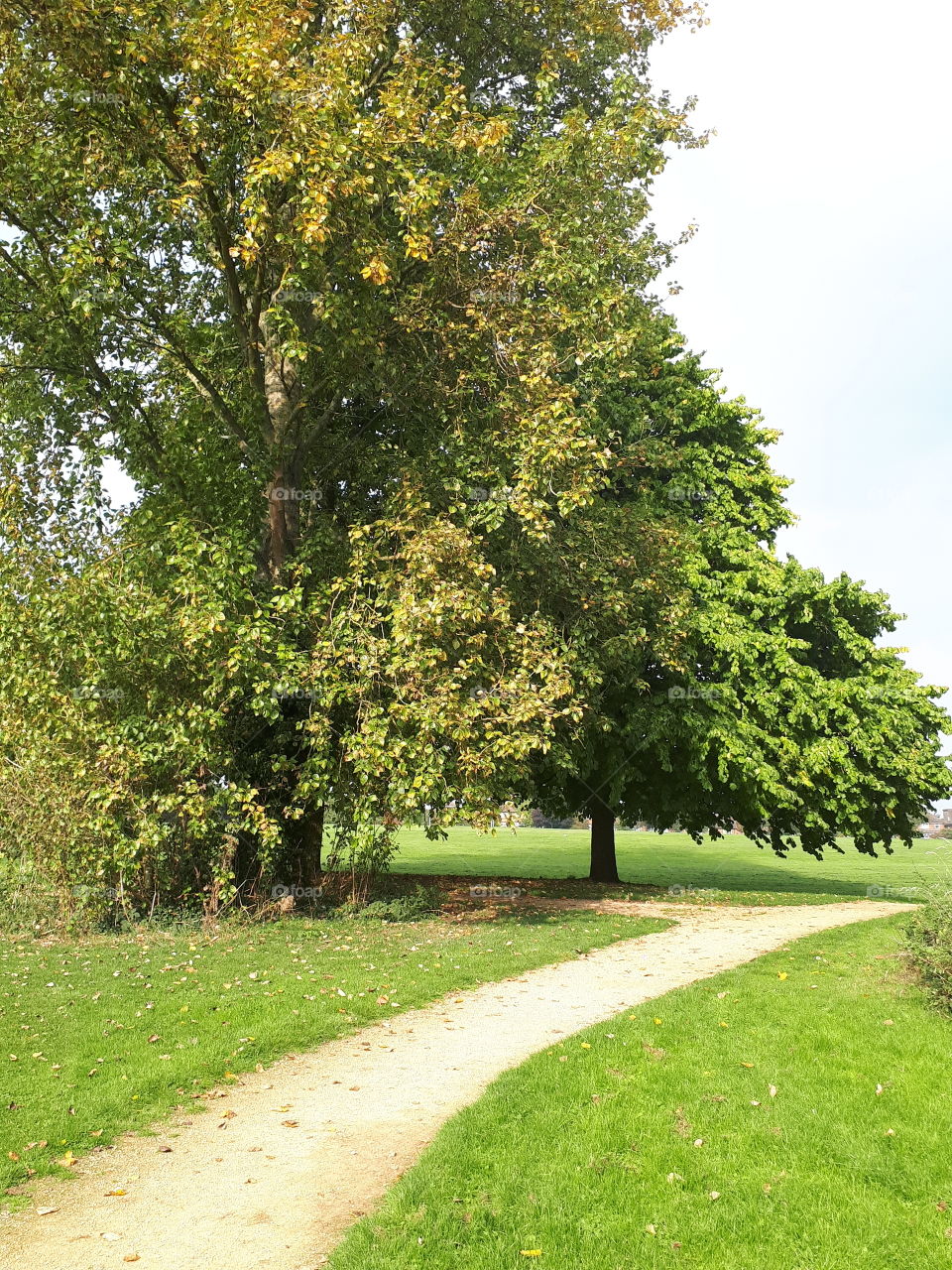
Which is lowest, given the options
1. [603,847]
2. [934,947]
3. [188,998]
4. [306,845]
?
[188,998]

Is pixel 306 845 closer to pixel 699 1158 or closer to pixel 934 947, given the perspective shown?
pixel 934 947

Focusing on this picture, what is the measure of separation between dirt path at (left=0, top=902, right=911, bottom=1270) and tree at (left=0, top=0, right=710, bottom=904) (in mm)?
4579

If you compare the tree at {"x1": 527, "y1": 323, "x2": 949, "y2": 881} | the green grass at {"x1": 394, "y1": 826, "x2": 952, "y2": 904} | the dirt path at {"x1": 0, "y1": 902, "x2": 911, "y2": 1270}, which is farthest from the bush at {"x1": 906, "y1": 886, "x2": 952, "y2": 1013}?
the green grass at {"x1": 394, "y1": 826, "x2": 952, "y2": 904}

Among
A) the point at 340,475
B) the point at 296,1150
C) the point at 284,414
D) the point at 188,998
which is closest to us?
the point at 296,1150

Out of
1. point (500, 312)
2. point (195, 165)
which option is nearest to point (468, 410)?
point (500, 312)

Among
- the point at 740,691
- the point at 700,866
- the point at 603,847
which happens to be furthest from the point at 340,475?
the point at 700,866

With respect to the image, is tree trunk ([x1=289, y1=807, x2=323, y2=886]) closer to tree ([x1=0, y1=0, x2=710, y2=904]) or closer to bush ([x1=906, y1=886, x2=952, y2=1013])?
tree ([x1=0, y1=0, x2=710, y2=904])

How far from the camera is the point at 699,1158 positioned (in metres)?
5.94

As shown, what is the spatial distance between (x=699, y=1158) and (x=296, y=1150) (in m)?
2.65

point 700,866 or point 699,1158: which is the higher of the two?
point 699,1158

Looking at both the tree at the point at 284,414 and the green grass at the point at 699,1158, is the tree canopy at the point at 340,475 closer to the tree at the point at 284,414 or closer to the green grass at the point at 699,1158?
the tree at the point at 284,414

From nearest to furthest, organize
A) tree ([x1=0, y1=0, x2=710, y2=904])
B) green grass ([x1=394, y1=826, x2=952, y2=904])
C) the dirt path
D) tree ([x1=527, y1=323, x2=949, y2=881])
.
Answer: the dirt path, tree ([x1=0, y1=0, x2=710, y2=904]), tree ([x1=527, y1=323, x2=949, y2=881]), green grass ([x1=394, y1=826, x2=952, y2=904])

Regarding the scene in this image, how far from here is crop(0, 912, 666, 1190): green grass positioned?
7.09m

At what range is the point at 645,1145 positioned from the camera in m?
6.13
